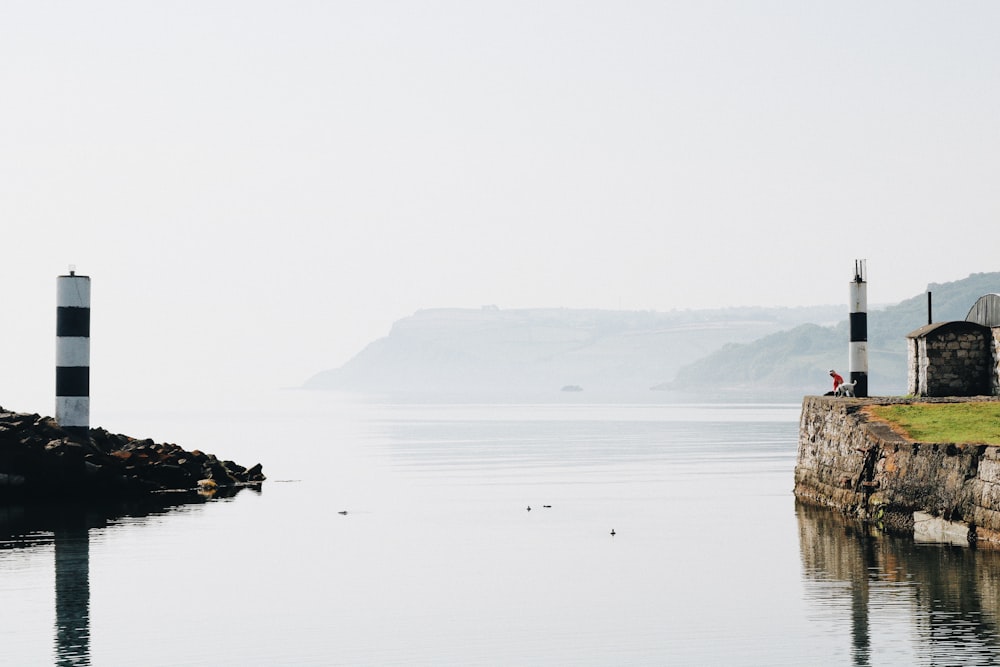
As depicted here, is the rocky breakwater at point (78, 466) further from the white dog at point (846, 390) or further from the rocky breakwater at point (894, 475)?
the white dog at point (846, 390)

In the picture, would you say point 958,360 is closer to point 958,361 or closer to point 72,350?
point 958,361

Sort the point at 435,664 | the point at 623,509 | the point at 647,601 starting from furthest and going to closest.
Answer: the point at 623,509 → the point at 647,601 → the point at 435,664

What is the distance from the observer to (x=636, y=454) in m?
66.2

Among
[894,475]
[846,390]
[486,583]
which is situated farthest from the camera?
[846,390]

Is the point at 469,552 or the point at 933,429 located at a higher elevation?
the point at 933,429

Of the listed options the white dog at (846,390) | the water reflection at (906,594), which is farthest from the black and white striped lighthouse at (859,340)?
the water reflection at (906,594)

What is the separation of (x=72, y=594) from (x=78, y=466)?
17.2 meters

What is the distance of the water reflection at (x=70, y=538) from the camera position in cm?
1767

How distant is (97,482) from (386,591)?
1850 cm

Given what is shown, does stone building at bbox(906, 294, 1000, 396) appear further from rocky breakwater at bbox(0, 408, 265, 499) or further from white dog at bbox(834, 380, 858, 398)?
rocky breakwater at bbox(0, 408, 265, 499)

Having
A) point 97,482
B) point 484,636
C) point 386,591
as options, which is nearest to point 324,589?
point 386,591

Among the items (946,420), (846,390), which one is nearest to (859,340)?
(846,390)

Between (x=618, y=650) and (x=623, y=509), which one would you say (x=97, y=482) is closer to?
(x=623, y=509)

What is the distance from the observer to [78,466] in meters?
37.3
